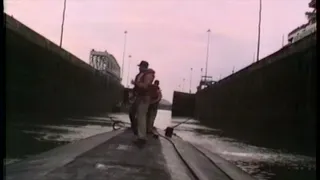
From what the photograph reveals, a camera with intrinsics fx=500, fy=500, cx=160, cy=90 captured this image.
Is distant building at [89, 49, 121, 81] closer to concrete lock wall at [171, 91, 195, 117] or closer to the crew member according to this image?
concrete lock wall at [171, 91, 195, 117]

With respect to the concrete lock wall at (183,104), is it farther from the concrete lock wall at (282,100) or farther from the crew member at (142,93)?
the crew member at (142,93)

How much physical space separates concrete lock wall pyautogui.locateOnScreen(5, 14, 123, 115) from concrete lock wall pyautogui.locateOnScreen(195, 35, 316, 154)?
13923 mm

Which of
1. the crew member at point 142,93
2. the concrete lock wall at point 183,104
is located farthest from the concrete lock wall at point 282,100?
the concrete lock wall at point 183,104

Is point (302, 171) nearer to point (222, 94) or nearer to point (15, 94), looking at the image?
point (15, 94)

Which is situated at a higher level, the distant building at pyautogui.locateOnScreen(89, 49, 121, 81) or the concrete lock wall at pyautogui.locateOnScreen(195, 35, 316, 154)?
the distant building at pyautogui.locateOnScreen(89, 49, 121, 81)

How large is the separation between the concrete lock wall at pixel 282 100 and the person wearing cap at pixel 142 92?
1114cm

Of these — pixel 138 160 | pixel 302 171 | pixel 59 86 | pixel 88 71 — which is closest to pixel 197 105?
pixel 88 71

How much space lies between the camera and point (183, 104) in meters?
120

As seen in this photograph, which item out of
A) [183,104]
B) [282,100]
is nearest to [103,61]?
[183,104]

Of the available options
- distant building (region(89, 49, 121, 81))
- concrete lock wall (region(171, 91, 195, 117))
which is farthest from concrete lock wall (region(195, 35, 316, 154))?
concrete lock wall (region(171, 91, 195, 117))

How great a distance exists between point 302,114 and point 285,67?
6378mm

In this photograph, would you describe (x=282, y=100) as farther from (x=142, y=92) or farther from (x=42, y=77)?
(x=142, y=92)

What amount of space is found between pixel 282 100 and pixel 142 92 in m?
21.2

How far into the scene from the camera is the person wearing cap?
11.8m
